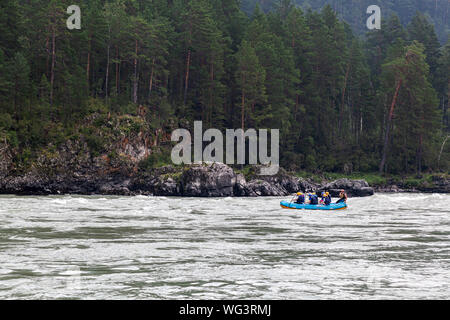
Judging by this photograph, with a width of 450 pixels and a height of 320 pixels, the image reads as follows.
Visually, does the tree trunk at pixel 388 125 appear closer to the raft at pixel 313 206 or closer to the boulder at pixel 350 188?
the boulder at pixel 350 188

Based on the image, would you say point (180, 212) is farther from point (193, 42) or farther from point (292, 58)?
point (292, 58)

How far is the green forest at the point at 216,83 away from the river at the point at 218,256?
28.8 meters

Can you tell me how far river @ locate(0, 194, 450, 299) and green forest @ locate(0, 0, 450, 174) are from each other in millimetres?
28799

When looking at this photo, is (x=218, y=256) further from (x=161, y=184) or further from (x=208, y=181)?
(x=161, y=184)

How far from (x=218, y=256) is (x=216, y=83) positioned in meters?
50.9

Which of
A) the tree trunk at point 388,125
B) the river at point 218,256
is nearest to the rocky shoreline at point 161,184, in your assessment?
the tree trunk at point 388,125

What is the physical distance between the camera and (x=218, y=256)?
18.1 m

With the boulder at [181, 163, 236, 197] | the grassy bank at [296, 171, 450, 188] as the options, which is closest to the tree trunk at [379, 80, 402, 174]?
the grassy bank at [296, 171, 450, 188]

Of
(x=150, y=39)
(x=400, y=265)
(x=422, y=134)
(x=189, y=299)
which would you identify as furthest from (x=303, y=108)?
(x=189, y=299)

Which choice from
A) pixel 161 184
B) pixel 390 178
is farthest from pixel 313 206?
pixel 390 178

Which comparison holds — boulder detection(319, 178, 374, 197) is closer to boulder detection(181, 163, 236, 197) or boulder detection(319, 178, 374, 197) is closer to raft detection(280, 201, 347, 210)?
boulder detection(181, 163, 236, 197)

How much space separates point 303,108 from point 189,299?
6468 cm

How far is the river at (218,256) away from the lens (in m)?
13.3

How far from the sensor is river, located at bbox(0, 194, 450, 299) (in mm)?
13312
